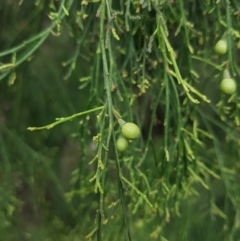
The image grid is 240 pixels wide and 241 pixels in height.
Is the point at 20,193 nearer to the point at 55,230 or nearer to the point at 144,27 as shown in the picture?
the point at 55,230

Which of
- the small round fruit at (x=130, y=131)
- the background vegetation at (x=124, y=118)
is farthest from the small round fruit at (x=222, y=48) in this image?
the small round fruit at (x=130, y=131)

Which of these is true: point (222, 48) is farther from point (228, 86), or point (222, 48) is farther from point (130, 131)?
point (130, 131)

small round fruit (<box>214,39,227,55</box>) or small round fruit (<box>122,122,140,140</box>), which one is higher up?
small round fruit (<box>214,39,227,55</box>)

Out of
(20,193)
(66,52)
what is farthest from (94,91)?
(20,193)

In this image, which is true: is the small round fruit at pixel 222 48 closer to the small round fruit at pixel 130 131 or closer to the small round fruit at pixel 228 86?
the small round fruit at pixel 228 86

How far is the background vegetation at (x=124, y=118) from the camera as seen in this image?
1.37 m

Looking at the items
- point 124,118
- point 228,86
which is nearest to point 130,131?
point 228,86

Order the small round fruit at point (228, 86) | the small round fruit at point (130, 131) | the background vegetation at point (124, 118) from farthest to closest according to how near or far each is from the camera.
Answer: the background vegetation at point (124, 118), the small round fruit at point (228, 86), the small round fruit at point (130, 131)

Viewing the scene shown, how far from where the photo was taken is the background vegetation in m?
1.37

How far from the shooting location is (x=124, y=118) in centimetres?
152

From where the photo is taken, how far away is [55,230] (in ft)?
6.57

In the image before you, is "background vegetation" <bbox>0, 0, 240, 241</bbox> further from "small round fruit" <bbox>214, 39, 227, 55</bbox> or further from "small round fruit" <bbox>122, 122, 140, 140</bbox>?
"small round fruit" <bbox>122, 122, 140, 140</bbox>

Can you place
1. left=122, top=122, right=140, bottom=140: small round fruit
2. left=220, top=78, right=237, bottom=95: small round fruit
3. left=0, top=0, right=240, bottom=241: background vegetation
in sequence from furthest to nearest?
1. left=0, top=0, right=240, bottom=241: background vegetation
2. left=220, top=78, right=237, bottom=95: small round fruit
3. left=122, top=122, right=140, bottom=140: small round fruit

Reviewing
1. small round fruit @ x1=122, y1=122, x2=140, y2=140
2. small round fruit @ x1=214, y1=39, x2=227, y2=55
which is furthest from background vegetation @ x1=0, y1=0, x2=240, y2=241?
small round fruit @ x1=122, y1=122, x2=140, y2=140
